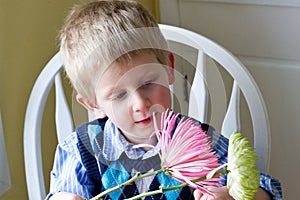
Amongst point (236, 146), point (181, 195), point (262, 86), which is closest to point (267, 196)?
point (181, 195)

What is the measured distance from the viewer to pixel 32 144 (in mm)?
1253

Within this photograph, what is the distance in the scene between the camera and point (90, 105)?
3.20ft

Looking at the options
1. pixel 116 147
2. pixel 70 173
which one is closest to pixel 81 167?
pixel 70 173

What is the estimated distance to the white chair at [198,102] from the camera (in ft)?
3.81

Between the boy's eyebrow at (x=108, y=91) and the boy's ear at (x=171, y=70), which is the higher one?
the boy's ear at (x=171, y=70)

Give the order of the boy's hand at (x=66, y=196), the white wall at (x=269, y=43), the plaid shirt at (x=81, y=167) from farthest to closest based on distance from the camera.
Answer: the white wall at (x=269, y=43), the plaid shirt at (x=81, y=167), the boy's hand at (x=66, y=196)

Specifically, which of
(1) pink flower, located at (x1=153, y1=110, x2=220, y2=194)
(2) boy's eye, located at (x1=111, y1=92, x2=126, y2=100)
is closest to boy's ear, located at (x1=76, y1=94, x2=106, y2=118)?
(2) boy's eye, located at (x1=111, y1=92, x2=126, y2=100)

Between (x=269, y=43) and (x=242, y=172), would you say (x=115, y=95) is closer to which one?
(x=242, y=172)

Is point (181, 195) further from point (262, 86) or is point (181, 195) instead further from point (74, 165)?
point (262, 86)

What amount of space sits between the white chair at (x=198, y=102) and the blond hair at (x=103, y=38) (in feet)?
0.67

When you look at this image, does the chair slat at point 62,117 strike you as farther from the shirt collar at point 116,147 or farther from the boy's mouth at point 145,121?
the boy's mouth at point 145,121

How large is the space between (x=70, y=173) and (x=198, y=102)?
0.26m

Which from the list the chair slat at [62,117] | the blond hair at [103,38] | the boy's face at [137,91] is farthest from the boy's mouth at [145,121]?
the chair slat at [62,117]

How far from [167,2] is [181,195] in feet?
2.09
